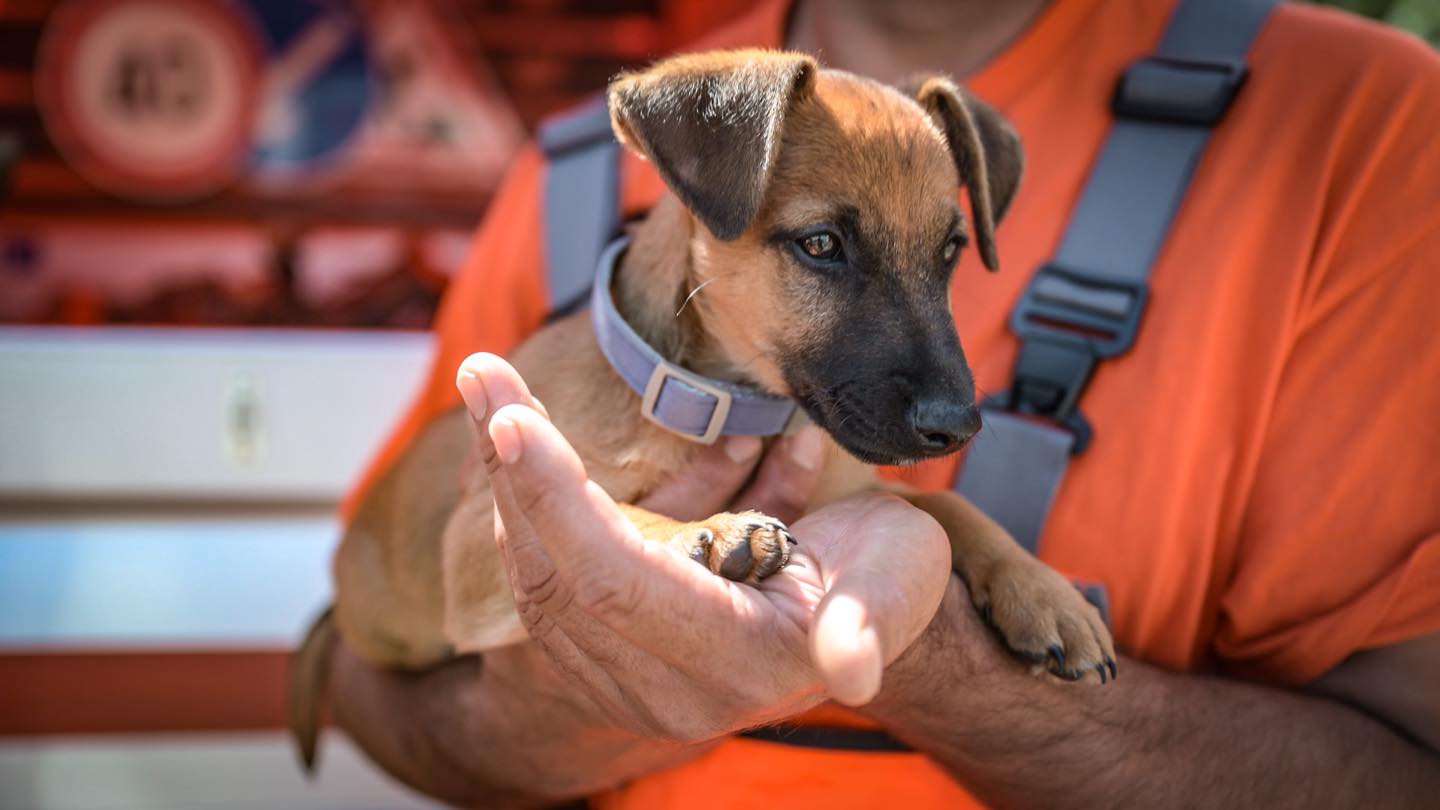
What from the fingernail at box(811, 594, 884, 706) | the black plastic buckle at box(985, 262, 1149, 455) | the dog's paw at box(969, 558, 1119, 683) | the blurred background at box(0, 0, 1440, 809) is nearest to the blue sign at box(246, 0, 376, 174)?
the blurred background at box(0, 0, 1440, 809)

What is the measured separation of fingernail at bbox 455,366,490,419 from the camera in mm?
1468

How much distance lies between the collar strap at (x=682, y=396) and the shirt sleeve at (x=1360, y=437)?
2.88 ft

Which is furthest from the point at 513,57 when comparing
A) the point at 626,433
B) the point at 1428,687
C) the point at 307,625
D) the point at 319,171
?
the point at 1428,687

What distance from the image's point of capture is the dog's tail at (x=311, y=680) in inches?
122

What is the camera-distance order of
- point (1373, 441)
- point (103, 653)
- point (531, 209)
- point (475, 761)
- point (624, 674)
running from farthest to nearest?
point (103, 653) < point (531, 209) < point (475, 761) < point (1373, 441) < point (624, 674)

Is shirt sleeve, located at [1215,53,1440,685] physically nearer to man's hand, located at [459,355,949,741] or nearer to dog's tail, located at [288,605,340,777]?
man's hand, located at [459,355,949,741]

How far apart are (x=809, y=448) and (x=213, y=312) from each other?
2.94m

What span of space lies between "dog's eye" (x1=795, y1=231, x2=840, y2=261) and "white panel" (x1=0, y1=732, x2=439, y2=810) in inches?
95.5

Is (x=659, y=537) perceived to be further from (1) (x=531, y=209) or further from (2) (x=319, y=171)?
(2) (x=319, y=171)

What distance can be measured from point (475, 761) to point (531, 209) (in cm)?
130

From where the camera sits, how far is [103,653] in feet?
12.2

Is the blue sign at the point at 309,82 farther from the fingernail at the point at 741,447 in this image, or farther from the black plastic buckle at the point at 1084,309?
the black plastic buckle at the point at 1084,309

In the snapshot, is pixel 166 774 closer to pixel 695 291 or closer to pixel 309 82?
pixel 309 82

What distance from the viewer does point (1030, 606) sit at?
74.0 inches
